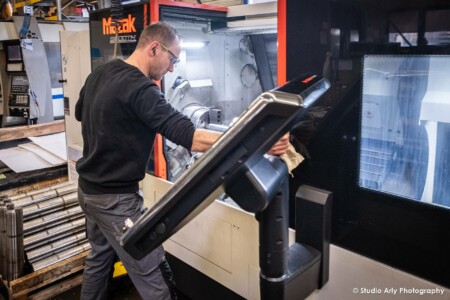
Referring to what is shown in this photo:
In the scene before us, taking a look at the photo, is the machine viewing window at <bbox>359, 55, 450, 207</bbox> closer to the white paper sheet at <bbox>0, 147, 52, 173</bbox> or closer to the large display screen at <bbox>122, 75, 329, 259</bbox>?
the large display screen at <bbox>122, 75, 329, 259</bbox>

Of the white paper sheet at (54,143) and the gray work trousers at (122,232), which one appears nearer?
the gray work trousers at (122,232)

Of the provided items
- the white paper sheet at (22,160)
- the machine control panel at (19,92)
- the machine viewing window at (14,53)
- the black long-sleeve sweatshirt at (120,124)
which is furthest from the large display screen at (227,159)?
the machine viewing window at (14,53)

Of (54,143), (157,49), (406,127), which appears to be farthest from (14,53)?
(406,127)

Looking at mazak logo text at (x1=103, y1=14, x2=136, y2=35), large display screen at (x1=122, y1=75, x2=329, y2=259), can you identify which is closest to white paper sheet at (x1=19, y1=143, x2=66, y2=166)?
mazak logo text at (x1=103, y1=14, x2=136, y2=35)

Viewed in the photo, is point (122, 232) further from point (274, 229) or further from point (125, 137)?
point (274, 229)

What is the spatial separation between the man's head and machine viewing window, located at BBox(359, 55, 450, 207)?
1.02 m

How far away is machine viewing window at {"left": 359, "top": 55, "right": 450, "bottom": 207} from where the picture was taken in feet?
4.09

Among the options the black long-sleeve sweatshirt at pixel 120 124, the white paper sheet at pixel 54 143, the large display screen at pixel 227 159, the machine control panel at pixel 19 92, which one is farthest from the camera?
the machine control panel at pixel 19 92

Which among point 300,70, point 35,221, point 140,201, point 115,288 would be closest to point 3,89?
point 35,221

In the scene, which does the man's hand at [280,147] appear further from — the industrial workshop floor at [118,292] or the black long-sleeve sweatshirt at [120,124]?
the industrial workshop floor at [118,292]

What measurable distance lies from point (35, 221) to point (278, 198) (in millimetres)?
2380

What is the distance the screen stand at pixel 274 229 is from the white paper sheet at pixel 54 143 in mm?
2973

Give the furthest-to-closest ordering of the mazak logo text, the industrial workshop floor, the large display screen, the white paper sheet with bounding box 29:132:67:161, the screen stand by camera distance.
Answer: the white paper sheet with bounding box 29:132:67:161 → the industrial workshop floor → the mazak logo text → the screen stand → the large display screen

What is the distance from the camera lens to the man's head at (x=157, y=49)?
6.44ft
